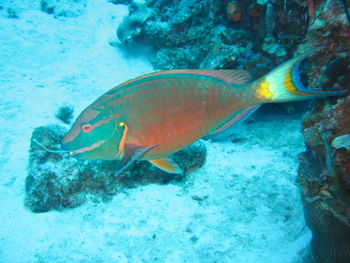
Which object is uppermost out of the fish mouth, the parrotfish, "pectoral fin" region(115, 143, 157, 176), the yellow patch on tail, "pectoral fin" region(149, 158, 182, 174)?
the yellow patch on tail

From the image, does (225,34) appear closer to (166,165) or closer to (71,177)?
(166,165)

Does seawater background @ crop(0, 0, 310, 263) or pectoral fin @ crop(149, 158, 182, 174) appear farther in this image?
seawater background @ crop(0, 0, 310, 263)

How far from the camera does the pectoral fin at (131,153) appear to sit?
1962mm

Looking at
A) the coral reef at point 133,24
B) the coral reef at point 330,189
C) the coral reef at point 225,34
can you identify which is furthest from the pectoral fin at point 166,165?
the coral reef at point 133,24

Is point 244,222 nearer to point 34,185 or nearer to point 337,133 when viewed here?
point 337,133

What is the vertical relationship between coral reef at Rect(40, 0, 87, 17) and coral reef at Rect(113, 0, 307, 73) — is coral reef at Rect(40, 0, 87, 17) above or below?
below

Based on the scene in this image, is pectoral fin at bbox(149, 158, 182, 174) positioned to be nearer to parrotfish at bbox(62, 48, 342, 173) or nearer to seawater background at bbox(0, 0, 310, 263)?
parrotfish at bbox(62, 48, 342, 173)

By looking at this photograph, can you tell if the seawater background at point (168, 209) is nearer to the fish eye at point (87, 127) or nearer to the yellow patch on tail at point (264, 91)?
the fish eye at point (87, 127)

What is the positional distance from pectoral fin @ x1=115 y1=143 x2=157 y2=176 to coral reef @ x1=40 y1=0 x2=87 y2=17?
28.3 feet

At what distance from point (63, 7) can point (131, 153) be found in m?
9.40

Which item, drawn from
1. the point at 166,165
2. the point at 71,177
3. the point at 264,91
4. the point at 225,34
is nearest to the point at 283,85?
the point at 264,91

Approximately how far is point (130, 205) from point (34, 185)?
4.80 feet

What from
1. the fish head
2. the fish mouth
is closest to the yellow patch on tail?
the fish head

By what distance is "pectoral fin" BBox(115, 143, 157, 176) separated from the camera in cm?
196
